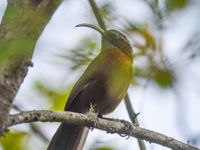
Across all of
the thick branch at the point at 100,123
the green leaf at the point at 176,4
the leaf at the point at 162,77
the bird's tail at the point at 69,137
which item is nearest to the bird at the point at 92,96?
the bird's tail at the point at 69,137

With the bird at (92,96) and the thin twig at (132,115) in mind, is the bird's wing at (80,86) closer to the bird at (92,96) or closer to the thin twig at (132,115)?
the bird at (92,96)

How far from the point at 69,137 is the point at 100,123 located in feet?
4.17

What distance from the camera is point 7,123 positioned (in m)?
2.21

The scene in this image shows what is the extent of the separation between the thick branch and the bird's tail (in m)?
1.01

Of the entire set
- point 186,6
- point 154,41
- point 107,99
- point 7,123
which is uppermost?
point 107,99

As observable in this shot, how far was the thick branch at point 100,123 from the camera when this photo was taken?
8.57ft

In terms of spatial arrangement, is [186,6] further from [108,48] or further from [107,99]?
[108,48]

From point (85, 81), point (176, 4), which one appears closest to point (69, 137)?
point (85, 81)

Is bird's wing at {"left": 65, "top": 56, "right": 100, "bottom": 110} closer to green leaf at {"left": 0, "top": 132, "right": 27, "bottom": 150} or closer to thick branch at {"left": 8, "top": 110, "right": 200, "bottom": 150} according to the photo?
thick branch at {"left": 8, "top": 110, "right": 200, "bottom": 150}

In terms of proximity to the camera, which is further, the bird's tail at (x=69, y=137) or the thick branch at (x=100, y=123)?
the bird's tail at (x=69, y=137)

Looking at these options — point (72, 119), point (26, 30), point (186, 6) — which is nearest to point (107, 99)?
point (72, 119)

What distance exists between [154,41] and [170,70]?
0.20 m

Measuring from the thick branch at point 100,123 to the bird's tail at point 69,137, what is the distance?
3.33 ft

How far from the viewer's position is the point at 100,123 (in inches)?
137
